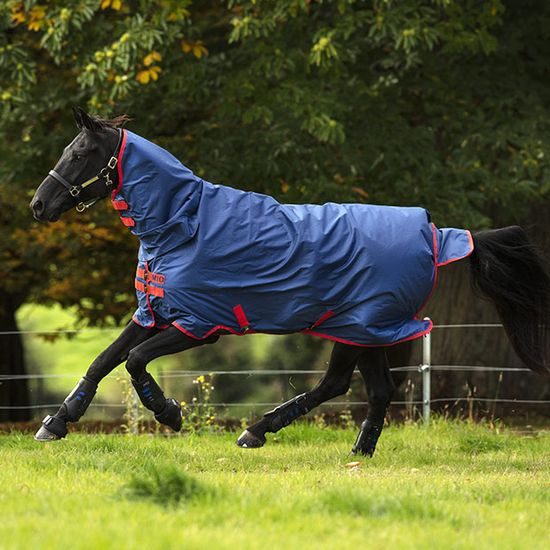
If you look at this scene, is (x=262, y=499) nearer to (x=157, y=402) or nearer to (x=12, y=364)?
(x=157, y=402)

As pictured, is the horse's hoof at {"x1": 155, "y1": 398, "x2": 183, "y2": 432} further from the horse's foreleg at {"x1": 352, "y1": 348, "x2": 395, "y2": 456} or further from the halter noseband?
the halter noseband

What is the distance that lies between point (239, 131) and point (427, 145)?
2.05m

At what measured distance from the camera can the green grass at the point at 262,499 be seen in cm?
434

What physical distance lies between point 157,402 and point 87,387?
0.46m

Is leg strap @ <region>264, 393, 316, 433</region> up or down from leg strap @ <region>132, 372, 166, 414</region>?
down

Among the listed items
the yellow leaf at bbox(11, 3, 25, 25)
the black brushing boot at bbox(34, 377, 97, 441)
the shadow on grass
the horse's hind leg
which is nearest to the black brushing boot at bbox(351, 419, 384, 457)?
the horse's hind leg

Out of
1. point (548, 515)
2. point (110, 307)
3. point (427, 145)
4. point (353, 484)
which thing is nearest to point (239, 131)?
point (427, 145)

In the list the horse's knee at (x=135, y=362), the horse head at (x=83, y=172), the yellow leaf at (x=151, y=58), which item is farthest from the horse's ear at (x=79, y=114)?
the yellow leaf at (x=151, y=58)

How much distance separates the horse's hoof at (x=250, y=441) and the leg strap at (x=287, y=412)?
93mm

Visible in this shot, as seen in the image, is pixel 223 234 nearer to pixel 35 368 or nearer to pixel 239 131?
pixel 239 131

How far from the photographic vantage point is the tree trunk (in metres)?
15.7

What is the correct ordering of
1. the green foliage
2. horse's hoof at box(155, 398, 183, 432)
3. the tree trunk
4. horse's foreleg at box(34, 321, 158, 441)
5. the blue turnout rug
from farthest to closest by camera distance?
the tree trunk → the green foliage → horse's hoof at box(155, 398, 183, 432) → horse's foreleg at box(34, 321, 158, 441) → the blue turnout rug

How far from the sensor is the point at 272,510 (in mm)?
4785

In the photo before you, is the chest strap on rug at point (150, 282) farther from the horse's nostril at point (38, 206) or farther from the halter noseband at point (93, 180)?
the horse's nostril at point (38, 206)
